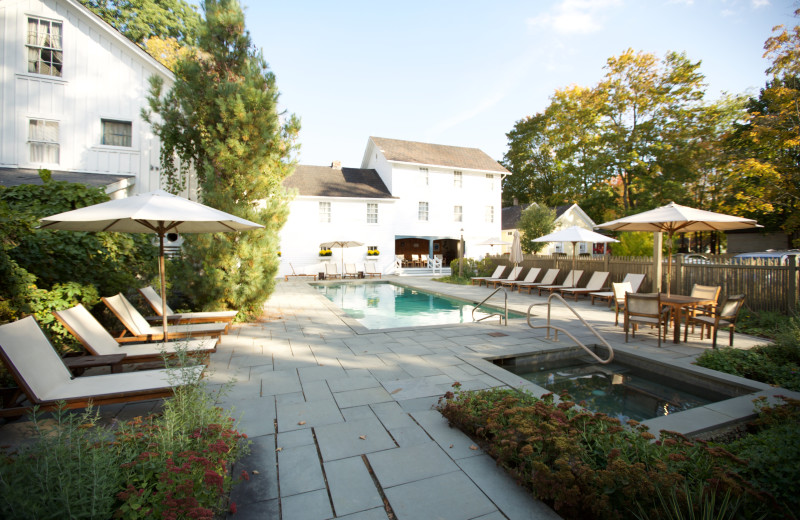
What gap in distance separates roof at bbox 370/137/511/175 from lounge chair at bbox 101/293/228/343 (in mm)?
18836

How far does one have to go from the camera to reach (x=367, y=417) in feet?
11.1

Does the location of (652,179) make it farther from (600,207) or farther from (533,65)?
(533,65)

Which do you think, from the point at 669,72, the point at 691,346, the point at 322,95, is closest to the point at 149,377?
the point at 691,346

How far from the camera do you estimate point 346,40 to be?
13.0 metres

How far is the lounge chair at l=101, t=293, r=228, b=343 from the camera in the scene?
5.03m

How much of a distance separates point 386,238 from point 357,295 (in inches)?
356

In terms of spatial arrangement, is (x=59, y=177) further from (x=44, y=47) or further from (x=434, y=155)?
(x=434, y=155)

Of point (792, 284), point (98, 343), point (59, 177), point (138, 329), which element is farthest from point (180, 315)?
point (792, 284)

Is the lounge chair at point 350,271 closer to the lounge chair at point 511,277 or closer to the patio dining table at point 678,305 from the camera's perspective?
the lounge chair at point 511,277

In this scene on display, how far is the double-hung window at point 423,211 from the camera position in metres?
24.0

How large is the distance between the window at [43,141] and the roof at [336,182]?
10.5 m

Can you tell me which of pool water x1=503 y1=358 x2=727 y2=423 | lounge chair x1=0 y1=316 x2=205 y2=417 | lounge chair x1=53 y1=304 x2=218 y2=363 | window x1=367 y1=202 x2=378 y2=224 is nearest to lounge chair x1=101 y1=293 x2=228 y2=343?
lounge chair x1=53 y1=304 x2=218 y2=363

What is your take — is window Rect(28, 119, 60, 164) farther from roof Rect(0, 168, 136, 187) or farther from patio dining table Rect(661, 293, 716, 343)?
patio dining table Rect(661, 293, 716, 343)

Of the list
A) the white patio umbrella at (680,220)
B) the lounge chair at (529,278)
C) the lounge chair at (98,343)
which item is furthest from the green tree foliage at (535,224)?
the lounge chair at (98,343)
